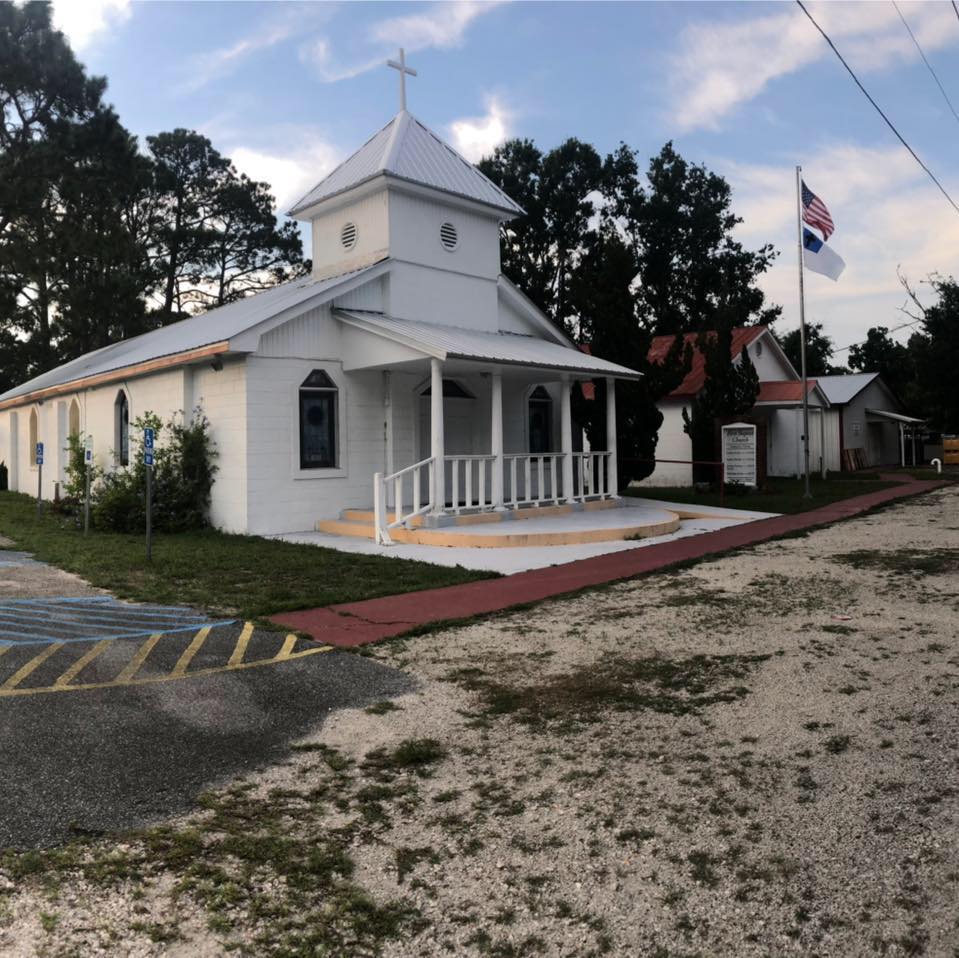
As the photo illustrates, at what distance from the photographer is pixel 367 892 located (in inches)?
A: 122

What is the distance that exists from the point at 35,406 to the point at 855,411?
3216 centimetres

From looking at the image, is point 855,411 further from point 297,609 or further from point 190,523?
point 297,609

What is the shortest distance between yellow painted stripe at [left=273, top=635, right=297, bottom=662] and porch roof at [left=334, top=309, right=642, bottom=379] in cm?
736

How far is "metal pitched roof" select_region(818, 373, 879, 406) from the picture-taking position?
36344 millimetres

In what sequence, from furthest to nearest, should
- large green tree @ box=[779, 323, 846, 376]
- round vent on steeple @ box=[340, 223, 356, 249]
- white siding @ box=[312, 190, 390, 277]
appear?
large green tree @ box=[779, 323, 846, 376] → round vent on steeple @ box=[340, 223, 356, 249] → white siding @ box=[312, 190, 390, 277]

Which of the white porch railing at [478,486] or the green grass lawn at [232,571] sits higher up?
the white porch railing at [478,486]

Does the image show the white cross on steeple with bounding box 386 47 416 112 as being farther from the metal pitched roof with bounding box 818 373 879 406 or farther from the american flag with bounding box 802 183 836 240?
the metal pitched roof with bounding box 818 373 879 406

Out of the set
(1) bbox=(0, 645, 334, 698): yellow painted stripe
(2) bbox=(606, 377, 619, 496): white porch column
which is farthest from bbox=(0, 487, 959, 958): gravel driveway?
(2) bbox=(606, 377, 619, 496): white porch column

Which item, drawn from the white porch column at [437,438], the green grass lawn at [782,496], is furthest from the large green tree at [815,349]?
the white porch column at [437,438]

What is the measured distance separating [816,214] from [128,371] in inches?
660

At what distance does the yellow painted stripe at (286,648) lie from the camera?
6520 millimetres

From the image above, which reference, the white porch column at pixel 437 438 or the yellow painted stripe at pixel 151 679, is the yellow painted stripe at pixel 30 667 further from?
the white porch column at pixel 437 438

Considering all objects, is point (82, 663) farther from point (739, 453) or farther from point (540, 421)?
point (739, 453)

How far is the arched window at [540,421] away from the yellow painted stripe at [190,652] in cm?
1270
